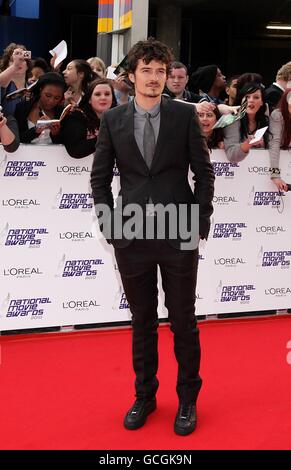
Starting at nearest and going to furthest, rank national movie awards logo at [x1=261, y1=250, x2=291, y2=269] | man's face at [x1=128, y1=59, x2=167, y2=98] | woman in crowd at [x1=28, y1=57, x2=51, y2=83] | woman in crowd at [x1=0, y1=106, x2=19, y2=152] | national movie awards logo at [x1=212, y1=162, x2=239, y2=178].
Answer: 1. man's face at [x1=128, y1=59, x2=167, y2=98]
2. woman in crowd at [x1=0, y1=106, x2=19, y2=152]
3. national movie awards logo at [x1=212, y1=162, x2=239, y2=178]
4. national movie awards logo at [x1=261, y1=250, x2=291, y2=269]
5. woman in crowd at [x1=28, y1=57, x2=51, y2=83]

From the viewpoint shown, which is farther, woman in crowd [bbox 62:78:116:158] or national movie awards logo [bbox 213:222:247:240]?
Result: national movie awards logo [bbox 213:222:247:240]

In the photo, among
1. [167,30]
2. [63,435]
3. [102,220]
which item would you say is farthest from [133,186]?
[167,30]

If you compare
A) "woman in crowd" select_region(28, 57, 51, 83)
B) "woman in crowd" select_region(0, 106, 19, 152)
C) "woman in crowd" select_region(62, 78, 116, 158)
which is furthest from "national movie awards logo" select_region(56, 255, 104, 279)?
"woman in crowd" select_region(28, 57, 51, 83)

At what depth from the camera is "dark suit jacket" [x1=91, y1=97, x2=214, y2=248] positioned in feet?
10.9

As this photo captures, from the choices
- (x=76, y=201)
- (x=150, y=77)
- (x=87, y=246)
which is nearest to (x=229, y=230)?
(x=87, y=246)

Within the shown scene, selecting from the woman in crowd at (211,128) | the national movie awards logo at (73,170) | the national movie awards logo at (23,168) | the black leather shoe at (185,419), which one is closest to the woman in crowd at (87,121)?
the national movie awards logo at (73,170)

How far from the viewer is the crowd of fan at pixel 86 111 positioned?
15.7ft

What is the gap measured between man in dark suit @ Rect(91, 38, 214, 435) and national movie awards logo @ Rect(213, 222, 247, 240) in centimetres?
184

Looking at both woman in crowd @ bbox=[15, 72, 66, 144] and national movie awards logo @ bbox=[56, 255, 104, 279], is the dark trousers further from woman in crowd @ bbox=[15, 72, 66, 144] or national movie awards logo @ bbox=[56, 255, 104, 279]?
woman in crowd @ bbox=[15, 72, 66, 144]

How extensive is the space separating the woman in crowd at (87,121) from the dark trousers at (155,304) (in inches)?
60.0

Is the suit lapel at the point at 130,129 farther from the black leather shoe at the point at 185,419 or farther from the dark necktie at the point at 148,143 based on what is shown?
the black leather shoe at the point at 185,419

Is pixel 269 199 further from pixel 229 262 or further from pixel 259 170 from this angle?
pixel 229 262

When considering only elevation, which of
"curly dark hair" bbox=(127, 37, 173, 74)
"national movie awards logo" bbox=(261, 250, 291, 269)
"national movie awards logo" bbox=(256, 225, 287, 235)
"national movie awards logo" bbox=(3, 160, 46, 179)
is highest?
"curly dark hair" bbox=(127, 37, 173, 74)
